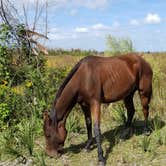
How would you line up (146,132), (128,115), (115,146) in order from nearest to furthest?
(115,146) < (146,132) < (128,115)

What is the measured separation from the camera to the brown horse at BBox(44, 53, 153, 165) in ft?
22.6

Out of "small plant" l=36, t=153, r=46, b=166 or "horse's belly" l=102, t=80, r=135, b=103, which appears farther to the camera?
"horse's belly" l=102, t=80, r=135, b=103

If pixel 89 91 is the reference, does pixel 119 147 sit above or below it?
below

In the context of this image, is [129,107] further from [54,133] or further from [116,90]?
[54,133]

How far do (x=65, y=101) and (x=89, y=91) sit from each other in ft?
1.44

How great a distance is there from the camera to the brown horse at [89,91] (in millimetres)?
6898

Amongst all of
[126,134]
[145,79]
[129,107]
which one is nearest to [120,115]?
[129,107]

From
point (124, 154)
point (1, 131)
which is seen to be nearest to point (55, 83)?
point (1, 131)

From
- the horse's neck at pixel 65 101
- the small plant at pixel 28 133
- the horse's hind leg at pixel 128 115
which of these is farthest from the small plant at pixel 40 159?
the horse's hind leg at pixel 128 115

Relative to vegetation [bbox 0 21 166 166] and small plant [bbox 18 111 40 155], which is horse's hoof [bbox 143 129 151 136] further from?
small plant [bbox 18 111 40 155]

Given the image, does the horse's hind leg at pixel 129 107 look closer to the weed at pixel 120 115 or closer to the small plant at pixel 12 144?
the weed at pixel 120 115

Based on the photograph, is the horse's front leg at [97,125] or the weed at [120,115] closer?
the horse's front leg at [97,125]

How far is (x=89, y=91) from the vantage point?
6926 millimetres

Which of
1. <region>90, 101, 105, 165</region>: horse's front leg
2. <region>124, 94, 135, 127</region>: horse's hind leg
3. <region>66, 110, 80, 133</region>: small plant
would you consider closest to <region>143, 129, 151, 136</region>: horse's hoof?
<region>124, 94, 135, 127</region>: horse's hind leg
